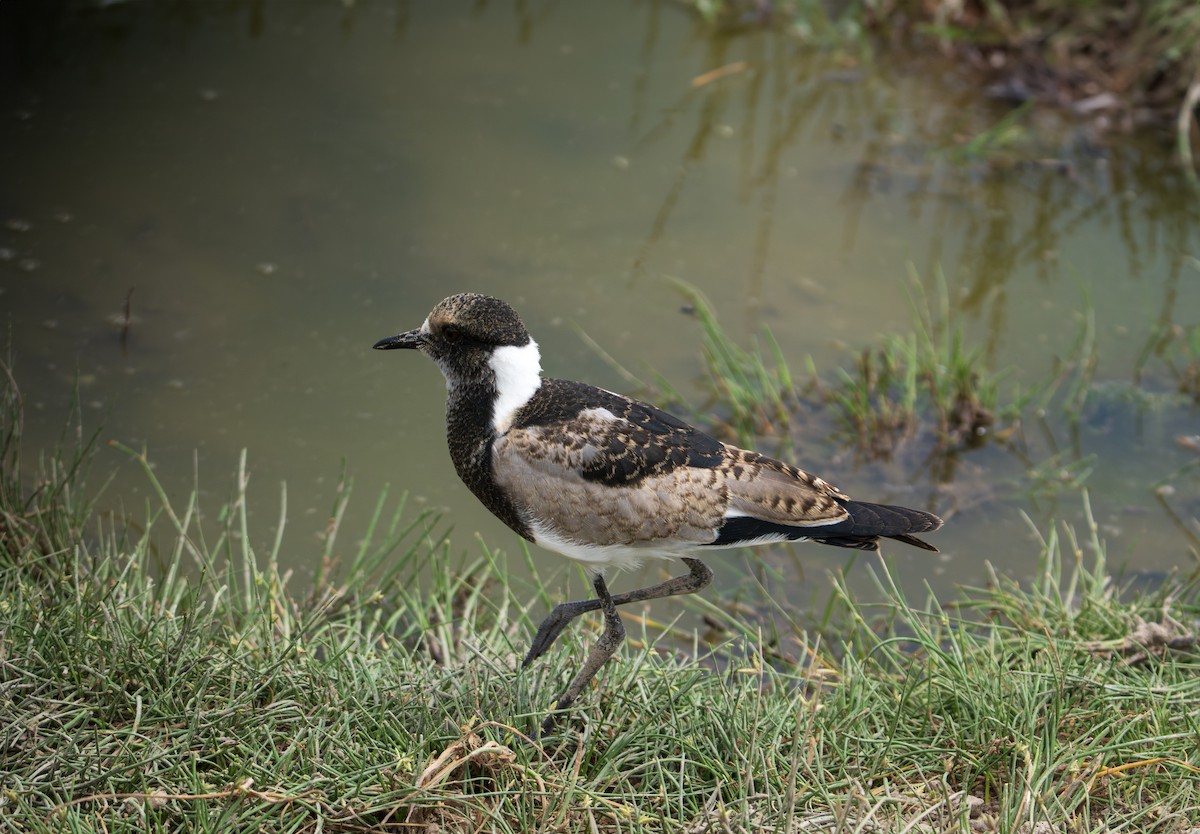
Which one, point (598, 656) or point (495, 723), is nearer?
point (495, 723)

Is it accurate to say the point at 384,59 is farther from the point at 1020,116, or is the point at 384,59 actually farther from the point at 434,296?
the point at 1020,116

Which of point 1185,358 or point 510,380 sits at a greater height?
point 510,380

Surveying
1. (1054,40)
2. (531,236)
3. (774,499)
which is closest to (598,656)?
(774,499)

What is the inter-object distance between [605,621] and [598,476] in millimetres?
503

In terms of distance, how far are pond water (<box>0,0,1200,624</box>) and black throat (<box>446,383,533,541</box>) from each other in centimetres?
139

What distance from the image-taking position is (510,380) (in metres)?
3.65

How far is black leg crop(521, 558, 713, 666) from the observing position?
12.5 ft

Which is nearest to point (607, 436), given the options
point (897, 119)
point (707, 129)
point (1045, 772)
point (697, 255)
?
point (1045, 772)

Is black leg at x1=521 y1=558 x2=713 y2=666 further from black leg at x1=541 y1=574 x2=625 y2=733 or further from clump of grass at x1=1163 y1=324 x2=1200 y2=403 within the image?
clump of grass at x1=1163 y1=324 x2=1200 y2=403

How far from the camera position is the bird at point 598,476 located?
3.52 m

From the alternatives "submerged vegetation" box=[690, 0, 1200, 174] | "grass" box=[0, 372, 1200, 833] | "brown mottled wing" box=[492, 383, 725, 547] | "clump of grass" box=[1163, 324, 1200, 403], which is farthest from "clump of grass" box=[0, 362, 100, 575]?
"submerged vegetation" box=[690, 0, 1200, 174]

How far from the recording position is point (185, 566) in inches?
186

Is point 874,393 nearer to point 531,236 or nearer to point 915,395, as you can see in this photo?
point 915,395

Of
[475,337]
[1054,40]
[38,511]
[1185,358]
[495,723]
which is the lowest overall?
[38,511]
